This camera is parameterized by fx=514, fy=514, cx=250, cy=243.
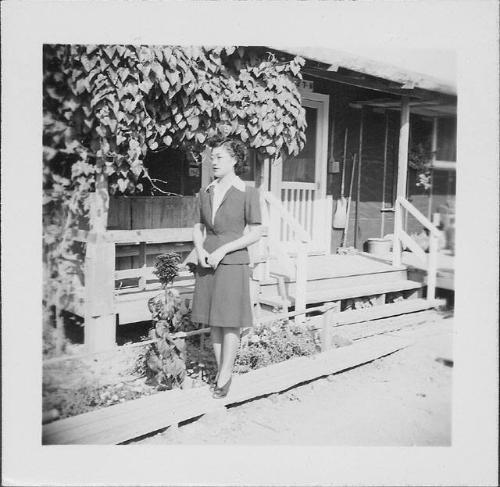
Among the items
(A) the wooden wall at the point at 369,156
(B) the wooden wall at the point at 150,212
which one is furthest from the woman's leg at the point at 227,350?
(A) the wooden wall at the point at 369,156

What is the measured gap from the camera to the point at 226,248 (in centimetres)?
360

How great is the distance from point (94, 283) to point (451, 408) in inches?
113

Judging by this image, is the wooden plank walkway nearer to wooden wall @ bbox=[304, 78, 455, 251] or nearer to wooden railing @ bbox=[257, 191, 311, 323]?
wooden railing @ bbox=[257, 191, 311, 323]

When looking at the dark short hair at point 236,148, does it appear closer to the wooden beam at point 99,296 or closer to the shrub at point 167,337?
the shrub at point 167,337

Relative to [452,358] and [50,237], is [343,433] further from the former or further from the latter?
[50,237]

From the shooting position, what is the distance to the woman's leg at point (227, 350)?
3750 millimetres

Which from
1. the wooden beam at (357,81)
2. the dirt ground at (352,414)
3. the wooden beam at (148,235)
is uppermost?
the wooden beam at (357,81)

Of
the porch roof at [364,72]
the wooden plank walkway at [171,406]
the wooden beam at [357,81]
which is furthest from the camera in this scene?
the wooden beam at [357,81]

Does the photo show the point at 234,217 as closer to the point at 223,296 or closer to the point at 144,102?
the point at 223,296

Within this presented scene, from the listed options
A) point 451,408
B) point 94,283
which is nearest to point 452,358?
point 451,408

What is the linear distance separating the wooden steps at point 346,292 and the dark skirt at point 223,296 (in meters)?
1.69

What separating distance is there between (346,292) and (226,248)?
271cm

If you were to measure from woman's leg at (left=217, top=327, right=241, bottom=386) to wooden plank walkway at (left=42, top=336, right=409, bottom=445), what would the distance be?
8.8 inches

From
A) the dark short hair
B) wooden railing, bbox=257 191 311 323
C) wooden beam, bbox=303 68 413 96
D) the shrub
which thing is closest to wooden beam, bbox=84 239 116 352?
the shrub
